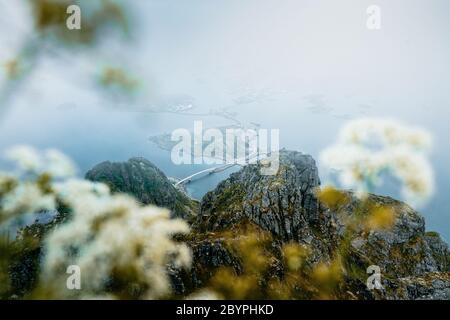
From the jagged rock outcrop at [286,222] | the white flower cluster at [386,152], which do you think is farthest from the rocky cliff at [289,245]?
the white flower cluster at [386,152]

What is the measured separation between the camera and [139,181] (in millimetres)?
95312

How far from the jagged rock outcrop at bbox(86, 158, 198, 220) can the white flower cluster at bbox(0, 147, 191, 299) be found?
38840 millimetres

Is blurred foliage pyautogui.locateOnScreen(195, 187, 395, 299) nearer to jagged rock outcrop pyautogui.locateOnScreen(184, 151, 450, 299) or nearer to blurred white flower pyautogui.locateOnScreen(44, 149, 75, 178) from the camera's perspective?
jagged rock outcrop pyautogui.locateOnScreen(184, 151, 450, 299)

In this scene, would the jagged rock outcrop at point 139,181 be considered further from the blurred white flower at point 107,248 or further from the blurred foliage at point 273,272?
the blurred foliage at point 273,272

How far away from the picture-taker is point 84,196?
30750 millimetres

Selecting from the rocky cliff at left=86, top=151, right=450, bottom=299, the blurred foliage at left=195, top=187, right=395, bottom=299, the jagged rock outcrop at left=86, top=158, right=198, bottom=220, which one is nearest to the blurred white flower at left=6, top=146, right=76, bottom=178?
the rocky cliff at left=86, top=151, right=450, bottom=299

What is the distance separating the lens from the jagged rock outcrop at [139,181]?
7562 centimetres

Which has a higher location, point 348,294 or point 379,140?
point 379,140

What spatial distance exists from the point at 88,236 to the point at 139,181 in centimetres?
6694

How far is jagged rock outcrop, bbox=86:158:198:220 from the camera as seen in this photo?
75.6 metres

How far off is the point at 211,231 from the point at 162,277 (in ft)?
47.7

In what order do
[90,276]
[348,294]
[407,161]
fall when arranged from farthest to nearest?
1. [407,161]
2. [348,294]
3. [90,276]
